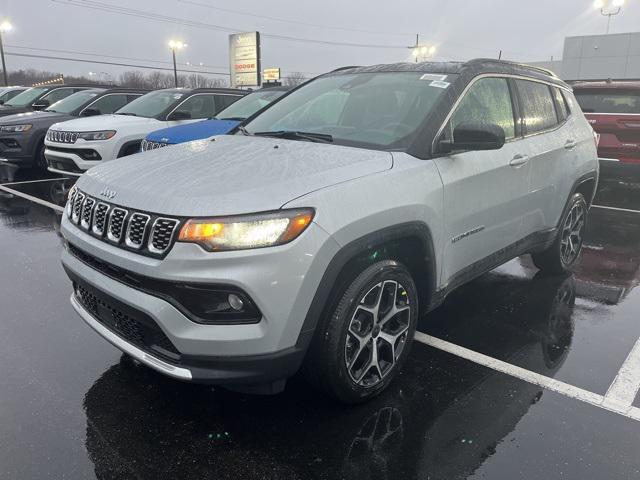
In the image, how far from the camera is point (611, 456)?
2.47 meters

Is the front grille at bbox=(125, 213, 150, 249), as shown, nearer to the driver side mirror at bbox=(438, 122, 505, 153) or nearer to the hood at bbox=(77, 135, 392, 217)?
the hood at bbox=(77, 135, 392, 217)

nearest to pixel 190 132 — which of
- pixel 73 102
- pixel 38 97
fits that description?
pixel 73 102

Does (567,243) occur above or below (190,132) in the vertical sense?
below

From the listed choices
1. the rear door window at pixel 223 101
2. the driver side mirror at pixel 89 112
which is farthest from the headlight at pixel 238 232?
the driver side mirror at pixel 89 112

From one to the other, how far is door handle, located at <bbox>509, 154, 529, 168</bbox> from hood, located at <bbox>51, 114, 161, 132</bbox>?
20.4 feet

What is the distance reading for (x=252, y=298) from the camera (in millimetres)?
2186

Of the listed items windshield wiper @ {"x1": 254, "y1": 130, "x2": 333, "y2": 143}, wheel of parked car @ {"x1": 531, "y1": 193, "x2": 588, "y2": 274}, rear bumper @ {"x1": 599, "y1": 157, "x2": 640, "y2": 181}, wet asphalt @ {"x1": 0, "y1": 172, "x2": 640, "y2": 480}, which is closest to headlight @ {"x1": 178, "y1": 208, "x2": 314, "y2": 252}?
wet asphalt @ {"x1": 0, "y1": 172, "x2": 640, "y2": 480}

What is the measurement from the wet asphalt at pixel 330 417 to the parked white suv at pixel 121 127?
4332mm

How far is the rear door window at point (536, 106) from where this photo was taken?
4078 mm

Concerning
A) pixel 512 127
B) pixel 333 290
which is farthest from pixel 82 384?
pixel 512 127

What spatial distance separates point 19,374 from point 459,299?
3301 mm

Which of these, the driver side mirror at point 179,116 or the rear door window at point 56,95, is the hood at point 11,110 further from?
the driver side mirror at point 179,116

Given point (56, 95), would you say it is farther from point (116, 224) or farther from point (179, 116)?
point (116, 224)

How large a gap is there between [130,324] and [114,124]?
21.2 ft
